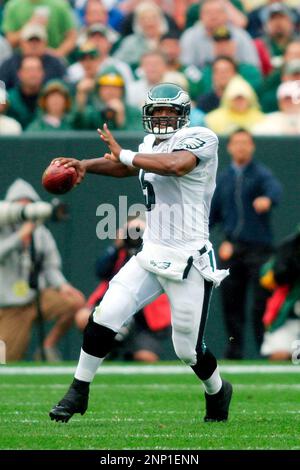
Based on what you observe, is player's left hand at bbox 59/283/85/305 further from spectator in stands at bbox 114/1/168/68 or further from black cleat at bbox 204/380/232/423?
black cleat at bbox 204/380/232/423

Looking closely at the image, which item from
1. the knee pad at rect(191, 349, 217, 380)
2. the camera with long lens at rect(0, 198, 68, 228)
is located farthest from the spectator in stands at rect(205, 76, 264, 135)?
the knee pad at rect(191, 349, 217, 380)

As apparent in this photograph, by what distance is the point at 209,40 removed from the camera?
13.2 m

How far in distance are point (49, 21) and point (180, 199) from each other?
7.40 metres

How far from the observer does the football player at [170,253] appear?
6.27m

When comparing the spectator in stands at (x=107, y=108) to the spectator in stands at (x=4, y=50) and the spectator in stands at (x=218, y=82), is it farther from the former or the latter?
the spectator in stands at (x=4, y=50)

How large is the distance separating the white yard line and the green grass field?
0.12m

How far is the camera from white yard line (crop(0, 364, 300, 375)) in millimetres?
9789

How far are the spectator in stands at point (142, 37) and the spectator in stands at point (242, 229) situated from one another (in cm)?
269

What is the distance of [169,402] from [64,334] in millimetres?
3361

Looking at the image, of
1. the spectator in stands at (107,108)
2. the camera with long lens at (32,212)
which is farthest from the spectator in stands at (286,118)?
the camera with long lens at (32,212)

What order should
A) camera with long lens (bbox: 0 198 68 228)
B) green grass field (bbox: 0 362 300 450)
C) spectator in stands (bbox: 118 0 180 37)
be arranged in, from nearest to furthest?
green grass field (bbox: 0 362 300 450), camera with long lens (bbox: 0 198 68 228), spectator in stands (bbox: 118 0 180 37)

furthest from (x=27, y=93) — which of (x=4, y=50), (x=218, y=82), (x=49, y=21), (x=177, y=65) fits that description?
(x=218, y=82)
